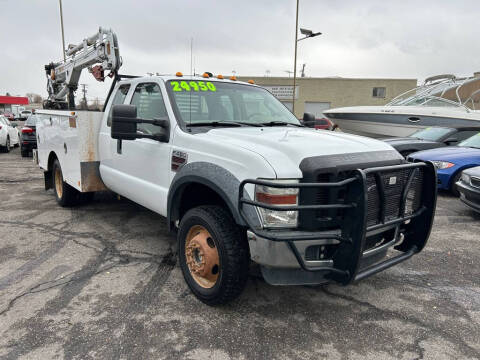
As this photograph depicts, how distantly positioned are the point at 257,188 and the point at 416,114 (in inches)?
454

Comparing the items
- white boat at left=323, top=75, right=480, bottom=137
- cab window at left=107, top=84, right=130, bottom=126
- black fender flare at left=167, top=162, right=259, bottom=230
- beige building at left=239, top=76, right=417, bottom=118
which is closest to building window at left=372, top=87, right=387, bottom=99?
beige building at left=239, top=76, right=417, bottom=118

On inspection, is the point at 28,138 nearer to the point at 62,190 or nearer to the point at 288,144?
the point at 62,190

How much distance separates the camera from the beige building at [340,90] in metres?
34.0

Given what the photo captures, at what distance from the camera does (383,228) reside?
9.26 feet

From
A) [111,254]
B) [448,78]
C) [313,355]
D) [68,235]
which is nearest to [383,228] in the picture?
[313,355]

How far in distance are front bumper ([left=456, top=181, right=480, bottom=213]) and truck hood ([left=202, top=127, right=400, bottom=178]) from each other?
334 centimetres

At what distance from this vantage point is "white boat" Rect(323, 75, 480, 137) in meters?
11.8

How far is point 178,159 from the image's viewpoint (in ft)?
11.5

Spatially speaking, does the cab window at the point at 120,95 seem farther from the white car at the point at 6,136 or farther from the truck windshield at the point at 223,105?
the white car at the point at 6,136

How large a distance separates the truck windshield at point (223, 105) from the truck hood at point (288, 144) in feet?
1.34

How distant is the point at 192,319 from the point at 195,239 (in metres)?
0.64

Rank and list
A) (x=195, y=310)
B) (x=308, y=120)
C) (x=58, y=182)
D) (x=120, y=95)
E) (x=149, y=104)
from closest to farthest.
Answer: (x=195, y=310) → (x=149, y=104) → (x=120, y=95) → (x=308, y=120) → (x=58, y=182)

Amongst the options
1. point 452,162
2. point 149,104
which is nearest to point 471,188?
point 452,162

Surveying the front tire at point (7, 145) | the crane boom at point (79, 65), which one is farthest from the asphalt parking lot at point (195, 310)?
the front tire at point (7, 145)
